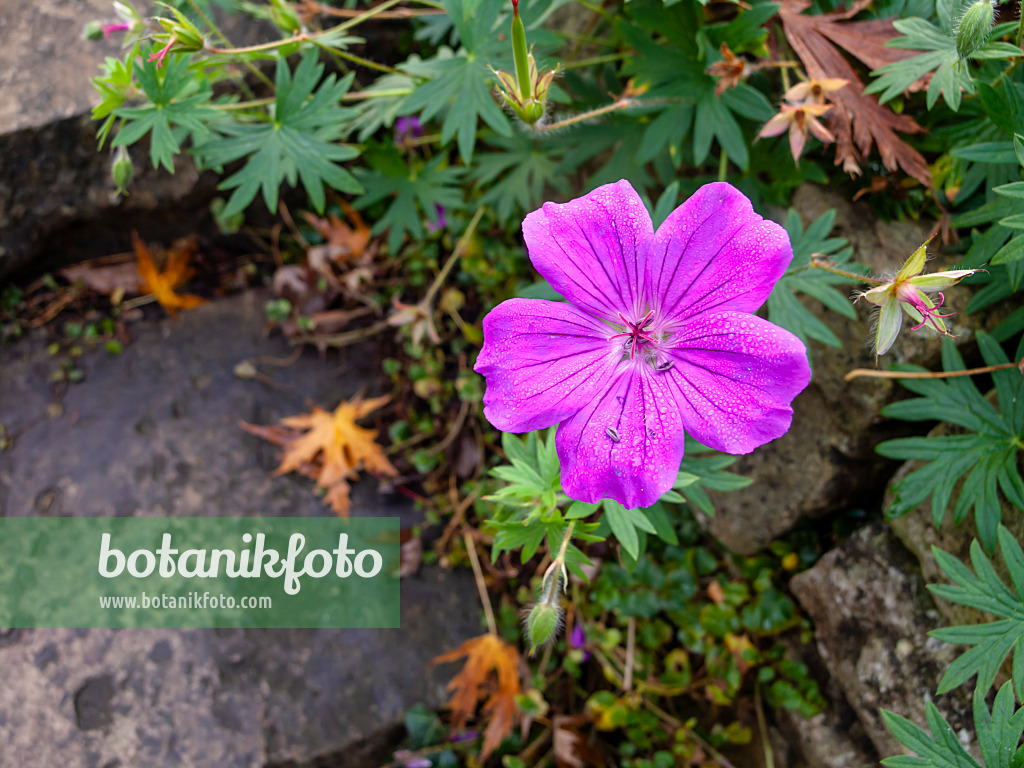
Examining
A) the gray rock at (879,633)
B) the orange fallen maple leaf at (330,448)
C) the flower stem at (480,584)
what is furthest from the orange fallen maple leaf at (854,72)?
the orange fallen maple leaf at (330,448)

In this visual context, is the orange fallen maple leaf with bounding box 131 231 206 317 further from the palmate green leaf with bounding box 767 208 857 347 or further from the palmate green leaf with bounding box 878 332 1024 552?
the palmate green leaf with bounding box 878 332 1024 552

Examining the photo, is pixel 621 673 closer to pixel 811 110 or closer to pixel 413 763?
pixel 413 763

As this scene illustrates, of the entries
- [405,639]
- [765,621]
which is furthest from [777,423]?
[405,639]

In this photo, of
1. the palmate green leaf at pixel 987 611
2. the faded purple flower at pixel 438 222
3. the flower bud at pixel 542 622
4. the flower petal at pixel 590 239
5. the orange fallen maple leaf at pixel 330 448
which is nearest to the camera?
the flower petal at pixel 590 239

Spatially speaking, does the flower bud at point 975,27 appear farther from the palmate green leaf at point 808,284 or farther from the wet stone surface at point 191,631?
the wet stone surface at point 191,631

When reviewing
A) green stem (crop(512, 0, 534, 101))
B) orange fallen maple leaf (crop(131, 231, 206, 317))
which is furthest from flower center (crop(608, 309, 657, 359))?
orange fallen maple leaf (crop(131, 231, 206, 317))

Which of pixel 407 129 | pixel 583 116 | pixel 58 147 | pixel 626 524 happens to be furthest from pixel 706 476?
pixel 58 147

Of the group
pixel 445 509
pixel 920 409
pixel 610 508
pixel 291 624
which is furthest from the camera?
pixel 445 509
